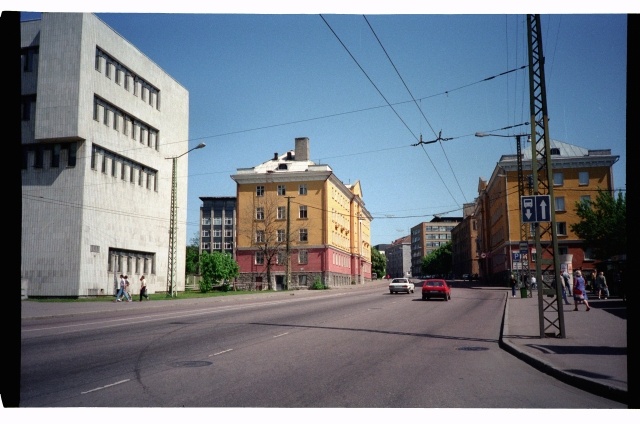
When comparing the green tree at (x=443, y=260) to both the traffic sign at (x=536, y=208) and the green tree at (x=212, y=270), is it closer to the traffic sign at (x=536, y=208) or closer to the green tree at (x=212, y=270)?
the green tree at (x=212, y=270)

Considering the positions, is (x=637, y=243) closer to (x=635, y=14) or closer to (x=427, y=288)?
(x=635, y=14)

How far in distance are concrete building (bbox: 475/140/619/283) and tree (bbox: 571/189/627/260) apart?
4.02ft

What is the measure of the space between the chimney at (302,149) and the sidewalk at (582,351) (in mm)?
51679

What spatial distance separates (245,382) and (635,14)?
881 centimetres

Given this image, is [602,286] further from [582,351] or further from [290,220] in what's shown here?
[290,220]

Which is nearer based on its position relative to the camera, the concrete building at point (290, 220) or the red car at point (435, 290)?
the red car at point (435, 290)

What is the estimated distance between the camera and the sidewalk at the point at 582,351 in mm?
7648

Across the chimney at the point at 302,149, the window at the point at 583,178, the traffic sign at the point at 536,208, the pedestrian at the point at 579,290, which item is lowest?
the pedestrian at the point at 579,290

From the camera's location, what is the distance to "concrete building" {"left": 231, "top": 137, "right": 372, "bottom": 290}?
62.3 meters

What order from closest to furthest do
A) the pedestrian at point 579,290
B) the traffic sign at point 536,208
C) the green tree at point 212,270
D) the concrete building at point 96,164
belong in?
1. the traffic sign at point 536,208
2. the pedestrian at point 579,290
3. the concrete building at point 96,164
4. the green tree at point 212,270

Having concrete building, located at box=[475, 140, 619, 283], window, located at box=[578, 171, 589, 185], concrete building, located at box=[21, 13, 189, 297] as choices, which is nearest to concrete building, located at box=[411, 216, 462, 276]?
concrete building, located at box=[475, 140, 619, 283]

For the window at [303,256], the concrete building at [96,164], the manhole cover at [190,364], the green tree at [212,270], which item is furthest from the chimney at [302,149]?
the manhole cover at [190,364]

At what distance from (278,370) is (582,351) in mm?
6243
